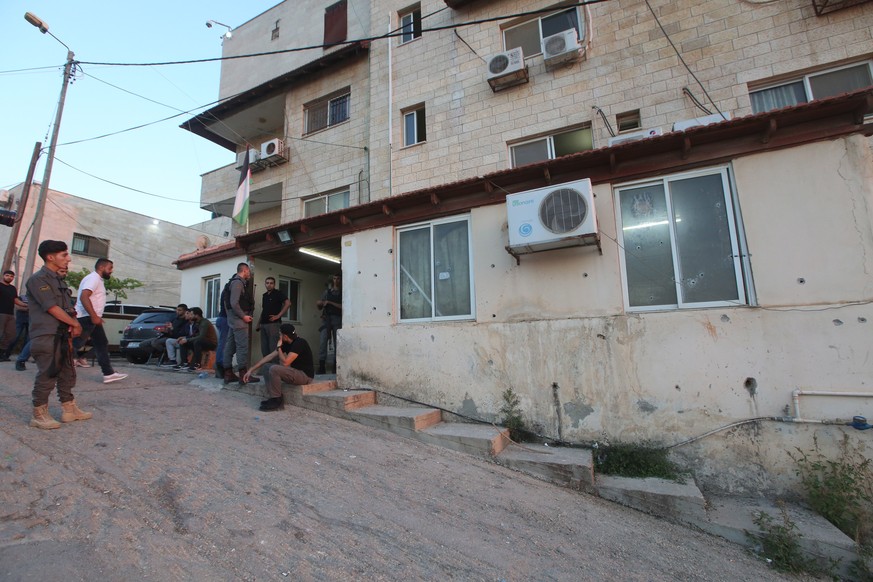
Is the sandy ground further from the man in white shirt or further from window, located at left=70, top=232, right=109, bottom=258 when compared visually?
window, located at left=70, top=232, right=109, bottom=258

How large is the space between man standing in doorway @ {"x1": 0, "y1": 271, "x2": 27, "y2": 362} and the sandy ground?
4.50m

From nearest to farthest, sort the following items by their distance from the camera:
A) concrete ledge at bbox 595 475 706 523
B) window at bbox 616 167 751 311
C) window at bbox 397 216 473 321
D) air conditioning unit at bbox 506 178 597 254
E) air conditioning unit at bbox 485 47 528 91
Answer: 1. concrete ledge at bbox 595 475 706 523
2. window at bbox 616 167 751 311
3. air conditioning unit at bbox 506 178 597 254
4. window at bbox 397 216 473 321
5. air conditioning unit at bbox 485 47 528 91

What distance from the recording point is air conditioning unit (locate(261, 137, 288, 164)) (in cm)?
1311

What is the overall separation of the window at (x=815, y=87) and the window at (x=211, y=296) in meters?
12.1

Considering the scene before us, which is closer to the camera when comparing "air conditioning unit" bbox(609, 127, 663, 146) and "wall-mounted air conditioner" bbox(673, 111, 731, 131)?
Answer: "wall-mounted air conditioner" bbox(673, 111, 731, 131)

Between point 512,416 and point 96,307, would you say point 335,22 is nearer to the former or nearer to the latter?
point 96,307

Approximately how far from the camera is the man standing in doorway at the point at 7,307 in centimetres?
816

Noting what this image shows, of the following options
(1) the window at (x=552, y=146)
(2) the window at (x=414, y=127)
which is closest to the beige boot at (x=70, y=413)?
(1) the window at (x=552, y=146)

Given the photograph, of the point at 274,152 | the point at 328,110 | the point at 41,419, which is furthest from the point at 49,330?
the point at 328,110

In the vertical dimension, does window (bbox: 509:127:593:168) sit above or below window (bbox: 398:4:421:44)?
below

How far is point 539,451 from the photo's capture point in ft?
16.5

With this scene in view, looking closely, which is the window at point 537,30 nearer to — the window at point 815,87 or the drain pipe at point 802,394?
the window at point 815,87

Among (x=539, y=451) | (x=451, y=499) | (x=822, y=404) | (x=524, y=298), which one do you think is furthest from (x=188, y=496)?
(x=822, y=404)

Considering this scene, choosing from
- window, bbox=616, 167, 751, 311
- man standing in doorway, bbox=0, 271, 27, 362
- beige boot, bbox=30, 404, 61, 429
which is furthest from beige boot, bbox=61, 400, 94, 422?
window, bbox=616, 167, 751, 311
